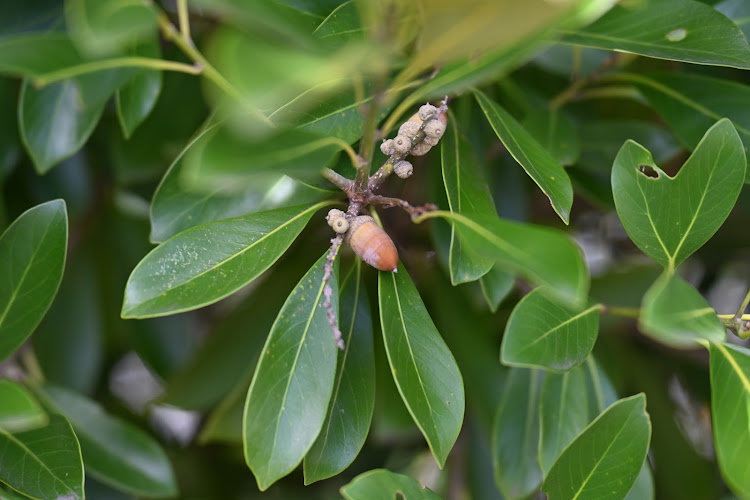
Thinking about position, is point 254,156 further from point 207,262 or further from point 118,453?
point 118,453

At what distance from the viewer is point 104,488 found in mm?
806

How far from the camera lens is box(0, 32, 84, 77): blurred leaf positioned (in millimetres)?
416

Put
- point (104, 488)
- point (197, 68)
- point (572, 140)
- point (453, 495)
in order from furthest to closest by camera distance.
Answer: point (453, 495) < point (104, 488) < point (572, 140) < point (197, 68)

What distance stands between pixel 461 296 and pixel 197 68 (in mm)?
579

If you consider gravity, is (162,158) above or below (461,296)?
above

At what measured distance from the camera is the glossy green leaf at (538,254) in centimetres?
35

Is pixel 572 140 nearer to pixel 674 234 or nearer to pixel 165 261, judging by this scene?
pixel 674 234

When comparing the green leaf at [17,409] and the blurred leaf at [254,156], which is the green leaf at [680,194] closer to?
the blurred leaf at [254,156]

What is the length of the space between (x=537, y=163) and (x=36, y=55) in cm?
36

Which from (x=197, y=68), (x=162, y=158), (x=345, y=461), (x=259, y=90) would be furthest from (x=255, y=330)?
(x=259, y=90)

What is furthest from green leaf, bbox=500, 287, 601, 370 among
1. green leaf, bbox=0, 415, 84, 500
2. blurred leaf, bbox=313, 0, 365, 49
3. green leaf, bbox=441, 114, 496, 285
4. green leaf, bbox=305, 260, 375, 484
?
green leaf, bbox=0, 415, 84, 500

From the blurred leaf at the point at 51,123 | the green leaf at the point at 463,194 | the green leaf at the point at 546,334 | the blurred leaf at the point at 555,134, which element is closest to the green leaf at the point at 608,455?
the green leaf at the point at 546,334

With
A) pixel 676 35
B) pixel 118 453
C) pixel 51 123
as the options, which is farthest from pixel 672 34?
pixel 118 453

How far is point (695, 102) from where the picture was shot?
26.4 inches
